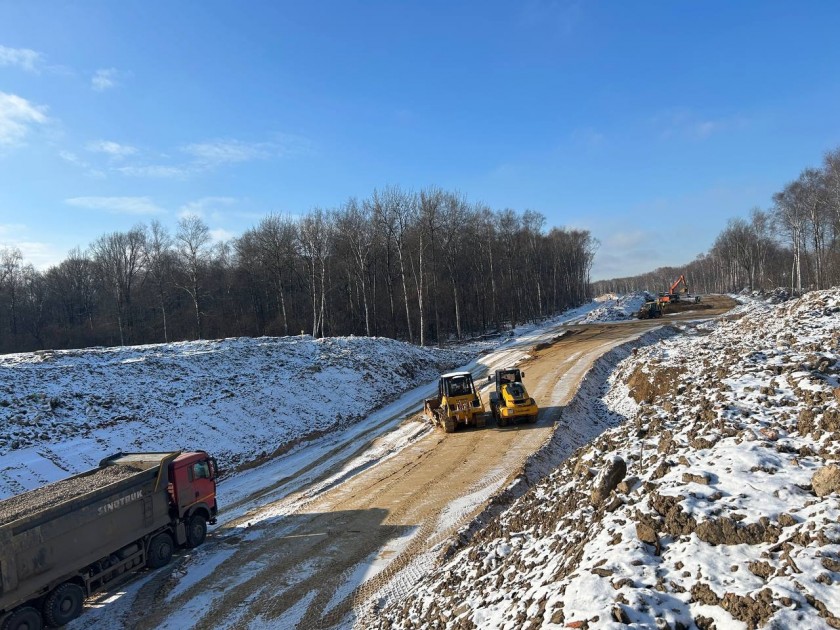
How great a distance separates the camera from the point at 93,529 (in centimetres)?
1022

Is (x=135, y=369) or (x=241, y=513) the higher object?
(x=135, y=369)

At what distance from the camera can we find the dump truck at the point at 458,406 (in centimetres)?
2048

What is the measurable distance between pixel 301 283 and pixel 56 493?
186 ft

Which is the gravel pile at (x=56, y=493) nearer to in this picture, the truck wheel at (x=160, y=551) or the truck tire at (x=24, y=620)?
the truck tire at (x=24, y=620)

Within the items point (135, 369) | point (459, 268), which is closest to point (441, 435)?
point (135, 369)

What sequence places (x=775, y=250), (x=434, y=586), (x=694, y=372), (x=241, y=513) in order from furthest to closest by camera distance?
(x=775, y=250), (x=694, y=372), (x=241, y=513), (x=434, y=586)

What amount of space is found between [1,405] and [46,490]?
10.6 meters

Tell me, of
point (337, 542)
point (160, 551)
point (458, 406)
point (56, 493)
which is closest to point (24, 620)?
point (56, 493)

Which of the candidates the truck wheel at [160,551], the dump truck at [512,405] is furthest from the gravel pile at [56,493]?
the dump truck at [512,405]

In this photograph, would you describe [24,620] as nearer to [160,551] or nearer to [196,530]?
[160,551]

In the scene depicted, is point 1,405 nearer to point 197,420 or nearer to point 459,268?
point 197,420

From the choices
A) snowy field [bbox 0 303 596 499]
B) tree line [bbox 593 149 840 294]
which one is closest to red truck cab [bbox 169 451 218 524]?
snowy field [bbox 0 303 596 499]

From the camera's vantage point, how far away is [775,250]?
10156 centimetres

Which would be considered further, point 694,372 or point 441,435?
point 441,435
